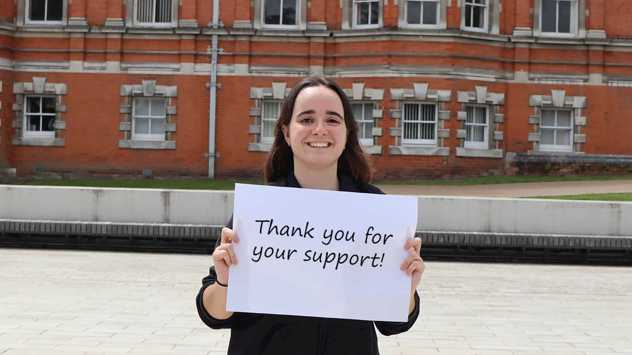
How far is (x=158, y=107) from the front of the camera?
30625mm

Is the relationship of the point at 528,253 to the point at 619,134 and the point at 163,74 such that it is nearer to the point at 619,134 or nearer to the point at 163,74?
the point at 619,134

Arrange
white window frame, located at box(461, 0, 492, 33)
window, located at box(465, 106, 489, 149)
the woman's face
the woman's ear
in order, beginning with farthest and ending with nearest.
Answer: window, located at box(465, 106, 489, 149), white window frame, located at box(461, 0, 492, 33), the woman's ear, the woman's face

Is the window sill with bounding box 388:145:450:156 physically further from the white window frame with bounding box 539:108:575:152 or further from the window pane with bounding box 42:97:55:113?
the window pane with bounding box 42:97:55:113

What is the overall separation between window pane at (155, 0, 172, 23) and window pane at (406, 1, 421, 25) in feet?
25.6

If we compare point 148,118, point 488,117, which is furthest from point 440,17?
point 148,118

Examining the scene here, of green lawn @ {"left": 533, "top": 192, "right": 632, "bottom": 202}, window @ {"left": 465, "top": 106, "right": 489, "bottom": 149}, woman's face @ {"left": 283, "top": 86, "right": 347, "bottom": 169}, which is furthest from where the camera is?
window @ {"left": 465, "top": 106, "right": 489, "bottom": 149}

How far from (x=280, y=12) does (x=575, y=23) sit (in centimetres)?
955

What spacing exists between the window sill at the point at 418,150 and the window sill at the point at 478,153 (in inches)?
17.9

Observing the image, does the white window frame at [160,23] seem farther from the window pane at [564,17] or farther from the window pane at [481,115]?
the window pane at [564,17]

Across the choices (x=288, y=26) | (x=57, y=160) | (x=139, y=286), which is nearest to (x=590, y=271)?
(x=139, y=286)

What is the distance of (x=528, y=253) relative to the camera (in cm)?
1803

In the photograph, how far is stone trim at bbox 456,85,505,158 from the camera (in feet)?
94.5

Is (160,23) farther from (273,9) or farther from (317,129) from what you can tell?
(317,129)

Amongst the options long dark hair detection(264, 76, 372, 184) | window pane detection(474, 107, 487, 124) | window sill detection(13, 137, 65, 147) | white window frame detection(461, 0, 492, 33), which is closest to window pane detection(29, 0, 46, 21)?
window sill detection(13, 137, 65, 147)
